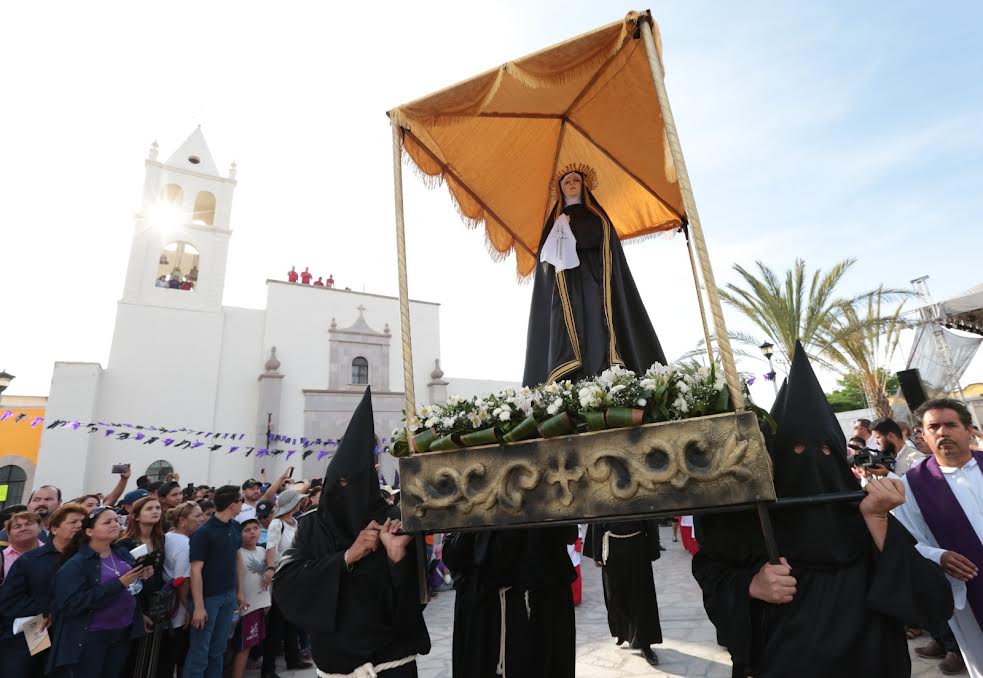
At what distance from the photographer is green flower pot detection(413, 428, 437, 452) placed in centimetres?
238

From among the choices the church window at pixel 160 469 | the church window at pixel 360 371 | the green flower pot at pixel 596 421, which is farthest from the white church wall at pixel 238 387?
the green flower pot at pixel 596 421

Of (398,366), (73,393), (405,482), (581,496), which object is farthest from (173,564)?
(398,366)

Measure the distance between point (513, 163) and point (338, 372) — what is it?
17348 millimetres

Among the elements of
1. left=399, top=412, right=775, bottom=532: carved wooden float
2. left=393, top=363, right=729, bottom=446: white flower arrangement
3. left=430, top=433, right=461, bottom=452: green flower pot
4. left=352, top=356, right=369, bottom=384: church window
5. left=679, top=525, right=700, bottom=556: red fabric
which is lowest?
left=679, top=525, right=700, bottom=556: red fabric

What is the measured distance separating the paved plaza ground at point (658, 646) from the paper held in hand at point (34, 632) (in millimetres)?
2665

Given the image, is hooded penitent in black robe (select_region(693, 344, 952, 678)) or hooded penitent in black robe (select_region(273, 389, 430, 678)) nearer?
hooded penitent in black robe (select_region(693, 344, 952, 678))

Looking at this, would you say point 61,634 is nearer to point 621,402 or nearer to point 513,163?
point 621,402

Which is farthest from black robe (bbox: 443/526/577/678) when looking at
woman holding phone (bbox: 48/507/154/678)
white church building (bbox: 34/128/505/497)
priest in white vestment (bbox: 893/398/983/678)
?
white church building (bbox: 34/128/505/497)

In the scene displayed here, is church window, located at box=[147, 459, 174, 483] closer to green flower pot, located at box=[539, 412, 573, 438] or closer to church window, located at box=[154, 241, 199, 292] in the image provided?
church window, located at box=[154, 241, 199, 292]

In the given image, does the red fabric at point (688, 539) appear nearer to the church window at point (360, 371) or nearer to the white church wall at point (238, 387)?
the church window at point (360, 371)

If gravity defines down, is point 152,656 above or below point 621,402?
below

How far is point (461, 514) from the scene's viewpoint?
2246mm

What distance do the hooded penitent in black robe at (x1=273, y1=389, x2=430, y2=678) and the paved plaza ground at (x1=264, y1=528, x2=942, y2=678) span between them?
2.72 meters

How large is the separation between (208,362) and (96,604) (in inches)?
642
